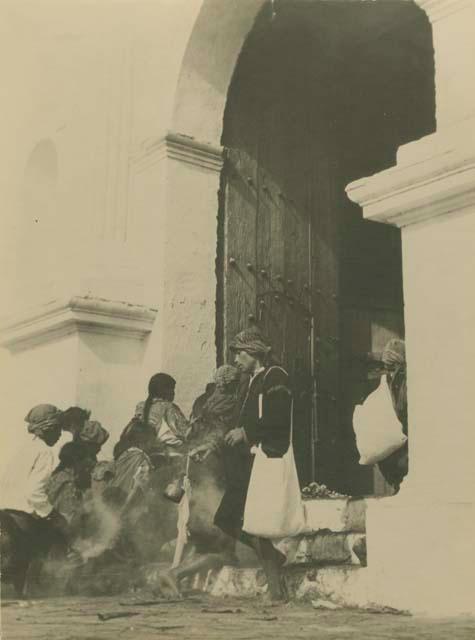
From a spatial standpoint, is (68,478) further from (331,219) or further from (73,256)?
(331,219)

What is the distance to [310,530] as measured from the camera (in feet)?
13.3

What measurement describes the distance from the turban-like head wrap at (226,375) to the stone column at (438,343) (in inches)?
40.5

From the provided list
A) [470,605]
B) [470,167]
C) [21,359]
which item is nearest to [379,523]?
[470,605]

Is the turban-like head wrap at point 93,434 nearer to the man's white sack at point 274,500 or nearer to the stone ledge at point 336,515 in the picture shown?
the man's white sack at point 274,500

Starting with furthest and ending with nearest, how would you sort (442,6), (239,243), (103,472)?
(239,243), (103,472), (442,6)

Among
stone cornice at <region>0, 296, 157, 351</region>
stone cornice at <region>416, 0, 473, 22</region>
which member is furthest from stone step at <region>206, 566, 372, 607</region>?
stone cornice at <region>416, 0, 473, 22</region>

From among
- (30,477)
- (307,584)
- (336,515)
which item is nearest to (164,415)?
(30,477)

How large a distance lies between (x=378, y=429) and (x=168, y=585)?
3.64 feet

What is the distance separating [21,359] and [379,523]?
6.62 feet

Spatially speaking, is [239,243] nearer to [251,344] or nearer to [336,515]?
[251,344]

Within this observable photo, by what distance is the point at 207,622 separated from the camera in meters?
3.61

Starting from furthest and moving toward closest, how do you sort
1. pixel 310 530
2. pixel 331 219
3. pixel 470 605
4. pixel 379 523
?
pixel 331 219 → pixel 310 530 → pixel 379 523 → pixel 470 605

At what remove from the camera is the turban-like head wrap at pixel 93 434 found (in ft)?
14.5

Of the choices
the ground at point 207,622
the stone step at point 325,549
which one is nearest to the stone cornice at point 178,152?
the stone step at point 325,549
